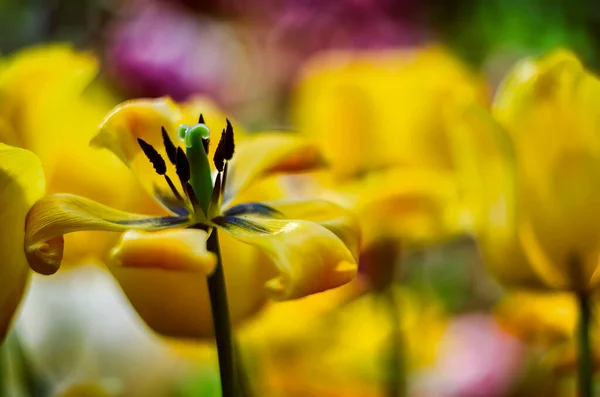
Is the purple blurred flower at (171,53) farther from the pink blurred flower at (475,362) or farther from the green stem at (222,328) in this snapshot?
the green stem at (222,328)

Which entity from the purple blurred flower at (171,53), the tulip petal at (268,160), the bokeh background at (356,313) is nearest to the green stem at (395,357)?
the bokeh background at (356,313)

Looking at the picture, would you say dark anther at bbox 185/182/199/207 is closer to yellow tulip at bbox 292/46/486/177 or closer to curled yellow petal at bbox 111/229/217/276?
curled yellow petal at bbox 111/229/217/276

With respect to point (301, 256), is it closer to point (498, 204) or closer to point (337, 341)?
point (498, 204)

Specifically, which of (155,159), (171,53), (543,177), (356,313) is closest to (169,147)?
(155,159)

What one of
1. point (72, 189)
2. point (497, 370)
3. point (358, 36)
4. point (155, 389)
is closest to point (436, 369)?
point (497, 370)

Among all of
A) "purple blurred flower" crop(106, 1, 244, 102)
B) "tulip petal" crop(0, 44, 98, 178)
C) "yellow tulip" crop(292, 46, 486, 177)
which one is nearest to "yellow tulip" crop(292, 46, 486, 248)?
"yellow tulip" crop(292, 46, 486, 177)

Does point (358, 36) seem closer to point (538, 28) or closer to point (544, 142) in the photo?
point (538, 28)
